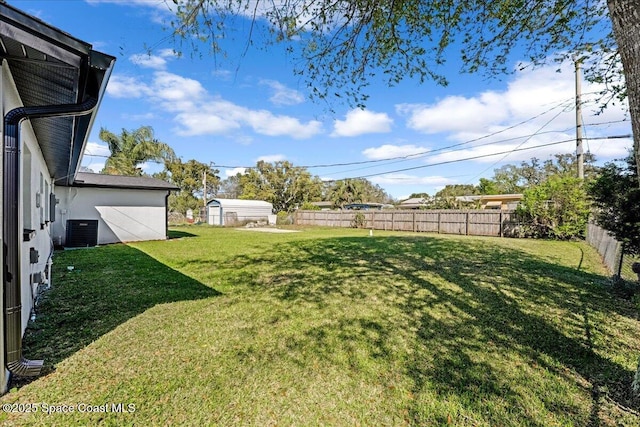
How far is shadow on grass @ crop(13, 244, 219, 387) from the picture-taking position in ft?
10.6

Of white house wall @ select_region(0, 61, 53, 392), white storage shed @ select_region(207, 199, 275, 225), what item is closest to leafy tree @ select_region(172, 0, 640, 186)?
white house wall @ select_region(0, 61, 53, 392)

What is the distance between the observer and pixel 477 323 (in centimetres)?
388

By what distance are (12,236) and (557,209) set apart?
17.1 metres

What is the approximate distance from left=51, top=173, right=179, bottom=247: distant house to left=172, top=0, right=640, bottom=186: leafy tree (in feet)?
33.4

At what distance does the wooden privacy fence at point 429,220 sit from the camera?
16438 mm

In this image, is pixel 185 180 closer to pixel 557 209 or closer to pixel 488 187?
pixel 557 209

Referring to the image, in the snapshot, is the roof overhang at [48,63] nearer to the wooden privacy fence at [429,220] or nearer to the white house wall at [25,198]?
the white house wall at [25,198]

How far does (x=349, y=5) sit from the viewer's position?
4.21 m

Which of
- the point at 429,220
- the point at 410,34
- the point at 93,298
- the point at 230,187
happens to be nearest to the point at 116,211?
the point at 93,298

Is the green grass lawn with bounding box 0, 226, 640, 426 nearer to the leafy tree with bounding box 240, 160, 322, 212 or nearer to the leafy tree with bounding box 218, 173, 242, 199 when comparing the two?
the leafy tree with bounding box 240, 160, 322, 212

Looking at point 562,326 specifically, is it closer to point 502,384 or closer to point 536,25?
point 502,384

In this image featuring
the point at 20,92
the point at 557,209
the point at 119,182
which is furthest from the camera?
the point at 557,209

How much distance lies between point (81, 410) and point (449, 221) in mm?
18955

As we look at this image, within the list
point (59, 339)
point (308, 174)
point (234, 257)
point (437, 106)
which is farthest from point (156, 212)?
point (308, 174)
